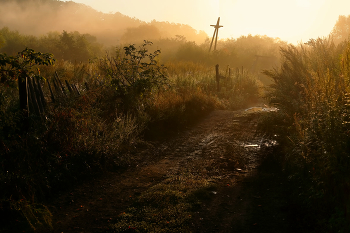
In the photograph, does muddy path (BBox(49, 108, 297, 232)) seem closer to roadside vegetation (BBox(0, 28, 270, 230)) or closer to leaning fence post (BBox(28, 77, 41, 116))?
roadside vegetation (BBox(0, 28, 270, 230))

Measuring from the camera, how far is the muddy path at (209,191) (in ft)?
11.3

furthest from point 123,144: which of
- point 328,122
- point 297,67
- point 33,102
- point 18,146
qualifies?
point 297,67

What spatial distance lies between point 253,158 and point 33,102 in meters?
4.57

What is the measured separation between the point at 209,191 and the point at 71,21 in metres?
100

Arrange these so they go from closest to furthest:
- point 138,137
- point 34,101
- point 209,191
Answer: point 209,191 < point 34,101 < point 138,137

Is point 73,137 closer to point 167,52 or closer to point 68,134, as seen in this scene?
point 68,134

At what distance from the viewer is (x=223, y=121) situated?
9641 mm

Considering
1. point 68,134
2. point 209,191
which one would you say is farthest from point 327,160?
point 68,134

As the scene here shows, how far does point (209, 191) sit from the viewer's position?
4.34m

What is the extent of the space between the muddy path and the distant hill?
55.6 meters

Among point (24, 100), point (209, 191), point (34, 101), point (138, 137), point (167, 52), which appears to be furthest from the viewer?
point (167, 52)

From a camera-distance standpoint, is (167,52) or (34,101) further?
(167,52)

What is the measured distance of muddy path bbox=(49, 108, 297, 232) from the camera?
346 centimetres

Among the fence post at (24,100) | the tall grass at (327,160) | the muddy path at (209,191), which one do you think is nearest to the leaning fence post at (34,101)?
the fence post at (24,100)
